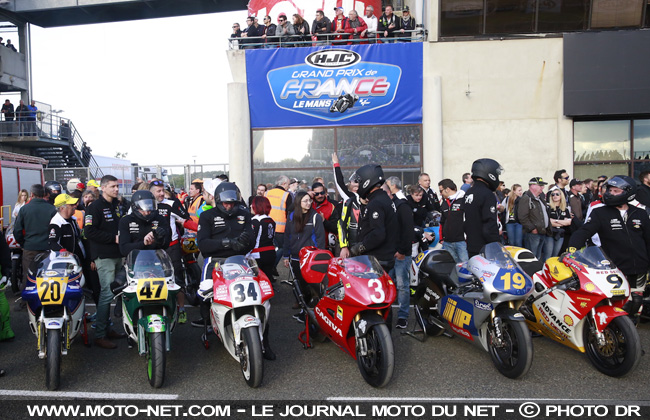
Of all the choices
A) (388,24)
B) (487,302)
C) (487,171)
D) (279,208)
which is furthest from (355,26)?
(487,302)

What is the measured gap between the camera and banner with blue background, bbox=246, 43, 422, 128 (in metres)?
16.0

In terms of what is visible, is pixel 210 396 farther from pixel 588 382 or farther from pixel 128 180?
pixel 128 180

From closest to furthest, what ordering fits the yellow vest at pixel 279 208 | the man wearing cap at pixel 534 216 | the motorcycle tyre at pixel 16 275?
the motorcycle tyre at pixel 16 275 < the yellow vest at pixel 279 208 < the man wearing cap at pixel 534 216

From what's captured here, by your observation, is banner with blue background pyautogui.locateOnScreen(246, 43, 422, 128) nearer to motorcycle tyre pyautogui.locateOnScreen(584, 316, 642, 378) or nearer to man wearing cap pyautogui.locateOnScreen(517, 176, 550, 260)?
man wearing cap pyautogui.locateOnScreen(517, 176, 550, 260)

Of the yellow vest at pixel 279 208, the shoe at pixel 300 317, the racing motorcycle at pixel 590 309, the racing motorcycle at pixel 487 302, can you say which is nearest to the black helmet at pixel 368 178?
the racing motorcycle at pixel 487 302

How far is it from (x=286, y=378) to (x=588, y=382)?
278 cm

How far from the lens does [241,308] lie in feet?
15.6

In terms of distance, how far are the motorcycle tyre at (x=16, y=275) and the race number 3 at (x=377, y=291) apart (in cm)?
668

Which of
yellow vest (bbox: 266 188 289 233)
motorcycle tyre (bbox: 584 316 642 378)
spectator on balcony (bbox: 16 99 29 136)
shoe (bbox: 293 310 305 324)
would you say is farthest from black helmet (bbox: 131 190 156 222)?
spectator on balcony (bbox: 16 99 29 136)

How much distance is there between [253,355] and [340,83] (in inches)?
504

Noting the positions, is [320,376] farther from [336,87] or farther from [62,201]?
[336,87]

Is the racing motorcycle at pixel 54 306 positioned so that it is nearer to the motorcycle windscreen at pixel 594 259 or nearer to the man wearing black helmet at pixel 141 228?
the man wearing black helmet at pixel 141 228

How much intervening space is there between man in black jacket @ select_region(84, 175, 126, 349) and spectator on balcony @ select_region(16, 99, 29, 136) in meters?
21.4

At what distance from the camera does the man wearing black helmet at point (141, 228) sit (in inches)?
214
